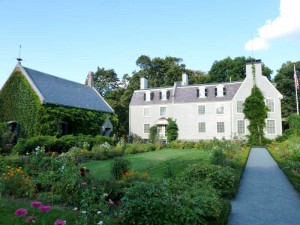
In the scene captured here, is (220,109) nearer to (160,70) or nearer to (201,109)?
(201,109)

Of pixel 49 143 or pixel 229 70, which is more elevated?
pixel 229 70

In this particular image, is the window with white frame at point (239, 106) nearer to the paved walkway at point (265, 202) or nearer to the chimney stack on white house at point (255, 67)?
the chimney stack on white house at point (255, 67)

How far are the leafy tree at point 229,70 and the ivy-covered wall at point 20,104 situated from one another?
3961cm

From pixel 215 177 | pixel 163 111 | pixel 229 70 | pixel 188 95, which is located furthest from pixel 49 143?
pixel 229 70

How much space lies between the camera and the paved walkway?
18.7 feet

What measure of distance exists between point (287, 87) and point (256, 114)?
25.7 meters

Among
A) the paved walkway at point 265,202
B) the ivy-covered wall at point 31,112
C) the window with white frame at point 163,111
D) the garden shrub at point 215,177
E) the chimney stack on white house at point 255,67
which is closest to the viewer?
the paved walkway at point 265,202

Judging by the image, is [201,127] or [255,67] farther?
[201,127]

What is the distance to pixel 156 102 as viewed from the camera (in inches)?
1432

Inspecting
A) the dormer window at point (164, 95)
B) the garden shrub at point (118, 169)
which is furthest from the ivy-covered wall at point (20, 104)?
the dormer window at point (164, 95)

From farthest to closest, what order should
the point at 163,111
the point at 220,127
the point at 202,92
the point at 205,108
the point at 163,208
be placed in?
the point at 163,111 < the point at 202,92 < the point at 205,108 < the point at 220,127 < the point at 163,208

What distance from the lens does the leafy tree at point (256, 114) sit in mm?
27500

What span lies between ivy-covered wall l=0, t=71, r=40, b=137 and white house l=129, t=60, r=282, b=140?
1756 centimetres

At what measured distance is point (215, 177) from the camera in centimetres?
792
